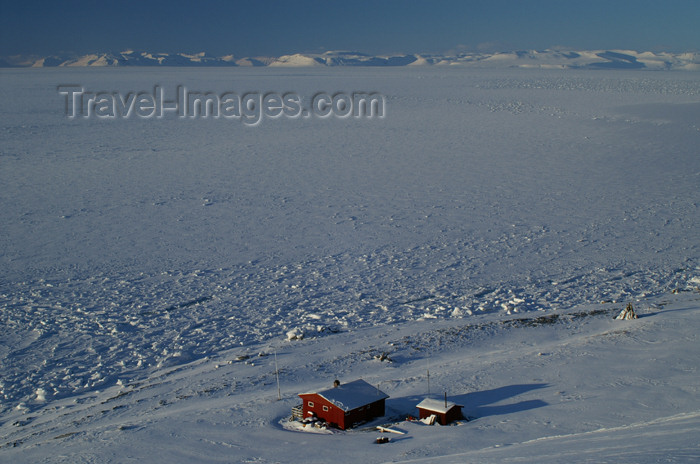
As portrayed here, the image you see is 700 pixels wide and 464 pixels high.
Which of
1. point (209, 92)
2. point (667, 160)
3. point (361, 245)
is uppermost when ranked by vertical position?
point (209, 92)

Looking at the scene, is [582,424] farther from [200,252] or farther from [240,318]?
[200,252]

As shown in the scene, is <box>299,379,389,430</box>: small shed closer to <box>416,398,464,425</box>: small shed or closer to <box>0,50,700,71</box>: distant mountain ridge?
<box>416,398,464,425</box>: small shed

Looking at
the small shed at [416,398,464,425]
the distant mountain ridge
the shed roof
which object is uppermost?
the distant mountain ridge

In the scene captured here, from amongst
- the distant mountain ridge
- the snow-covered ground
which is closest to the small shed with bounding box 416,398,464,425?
the snow-covered ground

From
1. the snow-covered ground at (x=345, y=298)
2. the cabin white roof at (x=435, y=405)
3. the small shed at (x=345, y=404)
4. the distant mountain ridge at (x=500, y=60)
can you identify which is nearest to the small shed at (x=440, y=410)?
the cabin white roof at (x=435, y=405)

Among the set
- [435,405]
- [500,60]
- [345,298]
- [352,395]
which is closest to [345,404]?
[352,395]

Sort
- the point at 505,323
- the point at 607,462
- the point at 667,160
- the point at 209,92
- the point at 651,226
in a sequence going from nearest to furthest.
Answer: the point at 607,462 < the point at 505,323 < the point at 651,226 < the point at 667,160 < the point at 209,92

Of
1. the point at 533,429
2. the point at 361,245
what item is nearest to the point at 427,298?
the point at 361,245
